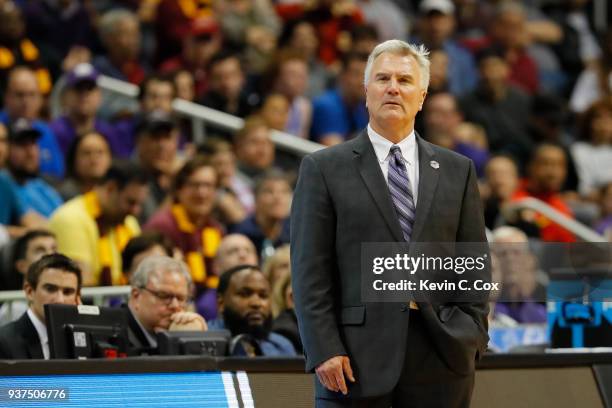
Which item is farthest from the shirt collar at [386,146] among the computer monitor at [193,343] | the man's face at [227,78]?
the man's face at [227,78]

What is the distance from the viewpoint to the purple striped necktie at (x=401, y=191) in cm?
468

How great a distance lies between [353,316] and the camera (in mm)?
4574

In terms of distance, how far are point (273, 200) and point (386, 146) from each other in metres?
A: 5.68

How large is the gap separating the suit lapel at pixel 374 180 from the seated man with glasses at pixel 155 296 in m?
2.91

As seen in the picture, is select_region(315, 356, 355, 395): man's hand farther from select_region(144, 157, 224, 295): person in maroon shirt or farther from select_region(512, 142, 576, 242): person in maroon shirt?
select_region(512, 142, 576, 242): person in maroon shirt

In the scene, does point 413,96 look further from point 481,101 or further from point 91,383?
point 481,101

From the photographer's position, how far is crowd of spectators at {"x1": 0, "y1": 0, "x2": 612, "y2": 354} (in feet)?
30.5

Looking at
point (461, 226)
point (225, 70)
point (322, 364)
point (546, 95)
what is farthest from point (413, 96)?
point (546, 95)

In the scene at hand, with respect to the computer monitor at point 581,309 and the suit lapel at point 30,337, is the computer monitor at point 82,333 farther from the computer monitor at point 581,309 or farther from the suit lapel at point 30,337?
the computer monitor at point 581,309

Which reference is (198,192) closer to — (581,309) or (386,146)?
(581,309)

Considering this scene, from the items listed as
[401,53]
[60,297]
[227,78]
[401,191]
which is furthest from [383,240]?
[227,78]

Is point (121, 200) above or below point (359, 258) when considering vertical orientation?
above

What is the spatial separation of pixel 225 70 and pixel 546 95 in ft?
13.5

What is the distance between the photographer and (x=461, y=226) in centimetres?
477
